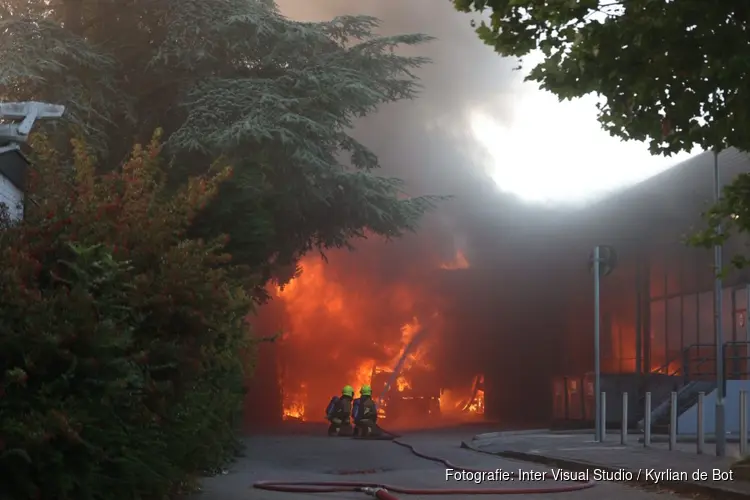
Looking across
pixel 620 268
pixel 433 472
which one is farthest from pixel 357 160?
pixel 620 268

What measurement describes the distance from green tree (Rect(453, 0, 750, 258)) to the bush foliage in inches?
118

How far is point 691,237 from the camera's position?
33.0 ft

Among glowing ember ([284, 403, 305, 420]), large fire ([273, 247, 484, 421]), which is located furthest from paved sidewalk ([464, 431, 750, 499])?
glowing ember ([284, 403, 305, 420])

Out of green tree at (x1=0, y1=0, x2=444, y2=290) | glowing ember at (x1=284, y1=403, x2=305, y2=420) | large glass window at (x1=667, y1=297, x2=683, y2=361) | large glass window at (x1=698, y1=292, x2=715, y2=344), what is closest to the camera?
green tree at (x1=0, y1=0, x2=444, y2=290)

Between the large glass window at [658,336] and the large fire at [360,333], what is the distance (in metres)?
8.20

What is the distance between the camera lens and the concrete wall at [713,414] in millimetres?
22891

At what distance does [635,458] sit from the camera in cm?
1494

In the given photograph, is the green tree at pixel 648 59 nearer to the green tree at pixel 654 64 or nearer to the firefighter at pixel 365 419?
the green tree at pixel 654 64

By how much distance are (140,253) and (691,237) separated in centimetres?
496

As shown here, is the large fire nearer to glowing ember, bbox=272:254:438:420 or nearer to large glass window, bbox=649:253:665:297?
glowing ember, bbox=272:254:438:420

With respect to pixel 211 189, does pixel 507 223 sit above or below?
above

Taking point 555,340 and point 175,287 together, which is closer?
point 175,287

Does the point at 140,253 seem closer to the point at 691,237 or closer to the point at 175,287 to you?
the point at 175,287

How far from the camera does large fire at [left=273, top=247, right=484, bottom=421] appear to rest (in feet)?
127
